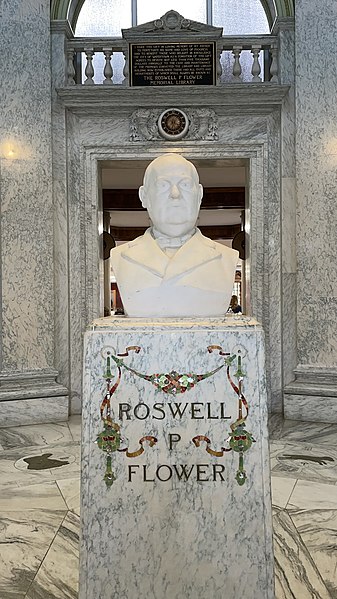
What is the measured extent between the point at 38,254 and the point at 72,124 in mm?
1476

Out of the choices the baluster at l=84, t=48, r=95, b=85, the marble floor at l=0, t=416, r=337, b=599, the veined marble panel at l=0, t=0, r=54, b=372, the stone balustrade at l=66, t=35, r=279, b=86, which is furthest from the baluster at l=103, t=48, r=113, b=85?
the marble floor at l=0, t=416, r=337, b=599

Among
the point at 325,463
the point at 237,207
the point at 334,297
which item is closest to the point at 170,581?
the point at 325,463

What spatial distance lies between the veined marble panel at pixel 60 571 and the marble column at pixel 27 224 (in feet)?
10.0

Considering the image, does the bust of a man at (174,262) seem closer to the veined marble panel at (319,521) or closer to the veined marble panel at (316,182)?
the veined marble panel at (319,521)

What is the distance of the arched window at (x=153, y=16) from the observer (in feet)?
26.2

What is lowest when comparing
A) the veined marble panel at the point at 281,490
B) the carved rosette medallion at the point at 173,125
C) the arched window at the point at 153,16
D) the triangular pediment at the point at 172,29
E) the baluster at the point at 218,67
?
the veined marble panel at the point at 281,490

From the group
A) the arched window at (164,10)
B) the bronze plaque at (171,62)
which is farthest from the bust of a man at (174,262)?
the arched window at (164,10)

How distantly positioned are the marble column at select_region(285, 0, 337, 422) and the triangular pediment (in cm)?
95

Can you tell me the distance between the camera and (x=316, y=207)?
669 centimetres

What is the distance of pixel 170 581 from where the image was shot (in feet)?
9.29

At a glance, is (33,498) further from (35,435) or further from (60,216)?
(60,216)

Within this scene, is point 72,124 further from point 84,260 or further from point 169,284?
point 169,284

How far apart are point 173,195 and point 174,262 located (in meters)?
0.32

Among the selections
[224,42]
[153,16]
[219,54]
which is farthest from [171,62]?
[153,16]
